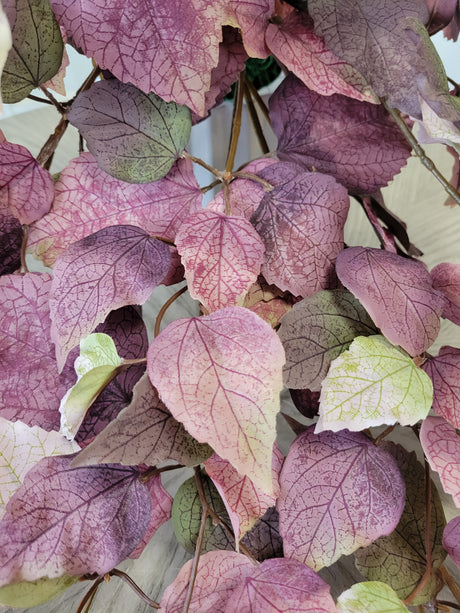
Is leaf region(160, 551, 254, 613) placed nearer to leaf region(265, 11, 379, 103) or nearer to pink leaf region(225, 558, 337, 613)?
pink leaf region(225, 558, 337, 613)

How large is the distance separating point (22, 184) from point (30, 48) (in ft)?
0.12

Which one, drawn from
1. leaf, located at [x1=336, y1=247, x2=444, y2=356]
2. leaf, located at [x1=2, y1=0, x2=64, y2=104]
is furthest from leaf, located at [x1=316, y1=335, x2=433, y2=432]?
leaf, located at [x1=2, y1=0, x2=64, y2=104]

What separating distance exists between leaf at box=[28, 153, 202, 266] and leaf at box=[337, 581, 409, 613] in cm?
11

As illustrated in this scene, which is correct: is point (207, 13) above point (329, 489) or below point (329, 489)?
above

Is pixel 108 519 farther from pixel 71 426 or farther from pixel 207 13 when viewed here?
pixel 207 13

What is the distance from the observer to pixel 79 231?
182mm

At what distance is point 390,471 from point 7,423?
4.1 inches

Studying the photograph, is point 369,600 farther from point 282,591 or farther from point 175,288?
point 175,288

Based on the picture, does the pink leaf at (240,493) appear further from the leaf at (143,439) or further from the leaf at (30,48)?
the leaf at (30,48)

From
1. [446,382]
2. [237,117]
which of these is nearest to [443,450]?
[446,382]

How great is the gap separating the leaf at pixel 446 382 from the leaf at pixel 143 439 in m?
0.06

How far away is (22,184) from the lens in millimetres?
178

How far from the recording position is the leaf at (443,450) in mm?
155

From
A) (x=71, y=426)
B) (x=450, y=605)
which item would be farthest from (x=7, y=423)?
(x=450, y=605)
